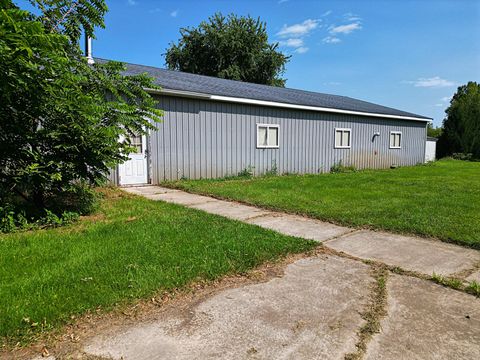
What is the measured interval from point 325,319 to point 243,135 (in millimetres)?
9334

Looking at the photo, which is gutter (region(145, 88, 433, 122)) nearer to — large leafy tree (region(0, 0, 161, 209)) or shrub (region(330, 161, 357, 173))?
shrub (region(330, 161, 357, 173))

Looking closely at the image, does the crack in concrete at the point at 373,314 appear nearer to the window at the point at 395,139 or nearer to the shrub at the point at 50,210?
Result: the shrub at the point at 50,210

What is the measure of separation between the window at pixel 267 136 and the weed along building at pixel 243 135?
1.4 inches

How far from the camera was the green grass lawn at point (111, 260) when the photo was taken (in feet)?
8.58

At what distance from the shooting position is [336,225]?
5422 mm

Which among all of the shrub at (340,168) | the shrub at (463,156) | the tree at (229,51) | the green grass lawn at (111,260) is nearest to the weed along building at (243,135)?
the shrub at (340,168)

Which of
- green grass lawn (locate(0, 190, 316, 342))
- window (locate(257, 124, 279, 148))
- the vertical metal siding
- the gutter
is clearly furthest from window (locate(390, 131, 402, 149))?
green grass lawn (locate(0, 190, 316, 342))

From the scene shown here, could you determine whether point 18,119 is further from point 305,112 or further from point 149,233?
point 305,112

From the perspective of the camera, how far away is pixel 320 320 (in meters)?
2.54

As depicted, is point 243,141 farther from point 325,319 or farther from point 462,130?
point 462,130

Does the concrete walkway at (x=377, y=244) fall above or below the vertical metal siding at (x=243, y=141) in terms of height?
below

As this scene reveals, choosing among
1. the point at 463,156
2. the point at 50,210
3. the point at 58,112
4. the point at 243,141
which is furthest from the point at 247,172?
the point at 463,156

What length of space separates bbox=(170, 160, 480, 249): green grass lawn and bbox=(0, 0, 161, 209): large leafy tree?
10.8 feet

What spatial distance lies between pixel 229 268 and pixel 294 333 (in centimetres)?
121
